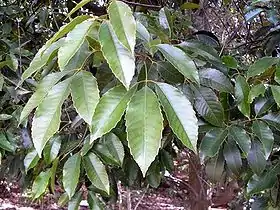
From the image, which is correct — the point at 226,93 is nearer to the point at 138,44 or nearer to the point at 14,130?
the point at 138,44

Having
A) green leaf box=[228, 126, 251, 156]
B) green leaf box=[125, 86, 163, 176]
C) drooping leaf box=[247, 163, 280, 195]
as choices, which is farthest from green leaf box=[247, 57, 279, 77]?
green leaf box=[125, 86, 163, 176]

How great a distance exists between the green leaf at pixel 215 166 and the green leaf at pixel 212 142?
0.08 meters

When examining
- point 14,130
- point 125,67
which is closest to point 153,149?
point 125,67

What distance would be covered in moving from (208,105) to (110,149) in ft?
0.71

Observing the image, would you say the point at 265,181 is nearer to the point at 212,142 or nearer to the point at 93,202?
the point at 212,142

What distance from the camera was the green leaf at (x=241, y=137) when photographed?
2.50 feet

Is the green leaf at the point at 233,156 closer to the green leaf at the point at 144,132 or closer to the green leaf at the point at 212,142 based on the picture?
the green leaf at the point at 212,142

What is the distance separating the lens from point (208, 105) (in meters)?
0.76

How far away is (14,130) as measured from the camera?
1114 mm

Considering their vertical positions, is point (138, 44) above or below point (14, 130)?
above

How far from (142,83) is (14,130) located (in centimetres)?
64

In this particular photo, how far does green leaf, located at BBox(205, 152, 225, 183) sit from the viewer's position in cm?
87

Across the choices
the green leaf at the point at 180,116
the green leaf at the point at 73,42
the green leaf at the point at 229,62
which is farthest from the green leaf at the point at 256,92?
the green leaf at the point at 73,42

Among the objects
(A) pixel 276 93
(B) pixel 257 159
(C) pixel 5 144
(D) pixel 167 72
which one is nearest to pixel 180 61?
(D) pixel 167 72
